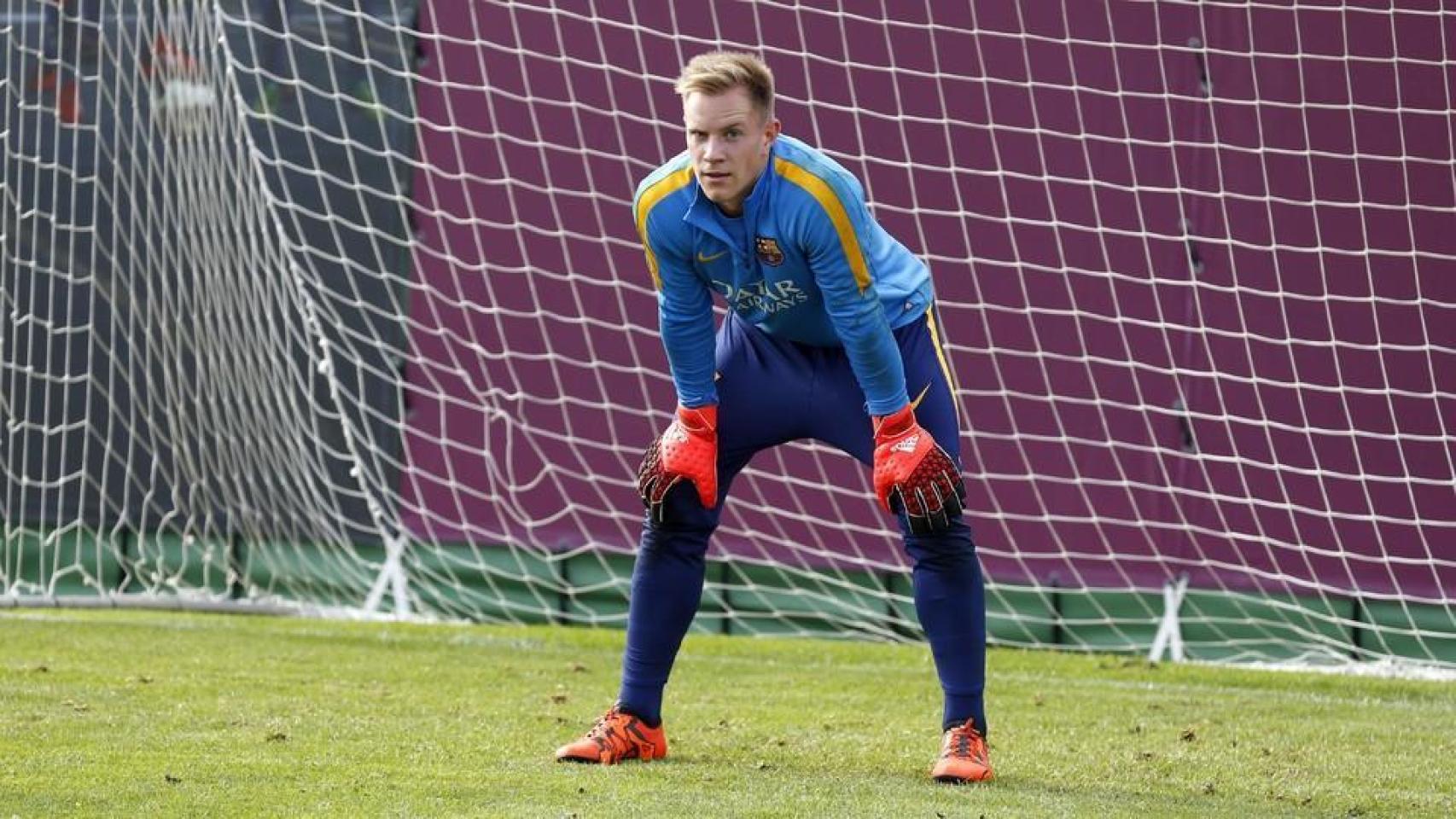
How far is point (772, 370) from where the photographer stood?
431 centimetres

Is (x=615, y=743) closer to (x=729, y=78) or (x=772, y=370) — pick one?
(x=772, y=370)

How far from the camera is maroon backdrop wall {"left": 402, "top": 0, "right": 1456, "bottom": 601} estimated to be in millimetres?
6934

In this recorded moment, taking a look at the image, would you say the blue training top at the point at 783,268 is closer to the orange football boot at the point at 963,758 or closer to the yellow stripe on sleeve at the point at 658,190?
the yellow stripe on sleeve at the point at 658,190

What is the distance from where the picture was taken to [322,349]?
783cm

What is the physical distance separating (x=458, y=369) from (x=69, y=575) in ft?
5.55

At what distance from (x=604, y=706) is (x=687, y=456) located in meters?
1.41

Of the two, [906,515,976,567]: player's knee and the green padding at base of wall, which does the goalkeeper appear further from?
the green padding at base of wall

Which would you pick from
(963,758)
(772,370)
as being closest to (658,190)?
(772,370)

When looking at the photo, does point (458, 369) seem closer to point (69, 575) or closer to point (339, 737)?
point (69, 575)

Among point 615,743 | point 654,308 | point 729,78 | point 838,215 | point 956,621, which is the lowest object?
point 615,743

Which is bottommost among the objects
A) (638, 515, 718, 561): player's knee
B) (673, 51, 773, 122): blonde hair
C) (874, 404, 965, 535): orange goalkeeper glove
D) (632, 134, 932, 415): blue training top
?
(638, 515, 718, 561): player's knee

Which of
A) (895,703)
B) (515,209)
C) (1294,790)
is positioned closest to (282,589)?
(515,209)

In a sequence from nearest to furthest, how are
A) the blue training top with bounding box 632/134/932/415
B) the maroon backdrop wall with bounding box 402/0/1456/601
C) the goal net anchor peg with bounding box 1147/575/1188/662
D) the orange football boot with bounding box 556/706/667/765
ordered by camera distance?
1. the blue training top with bounding box 632/134/932/415
2. the orange football boot with bounding box 556/706/667/765
3. the maroon backdrop wall with bounding box 402/0/1456/601
4. the goal net anchor peg with bounding box 1147/575/1188/662

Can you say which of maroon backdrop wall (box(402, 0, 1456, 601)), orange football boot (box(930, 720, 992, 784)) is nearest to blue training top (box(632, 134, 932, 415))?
orange football boot (box(930, 720, 992, 784))
